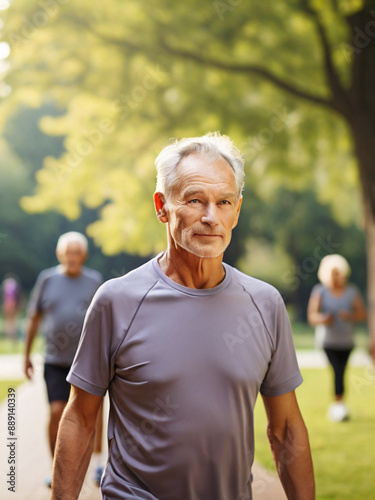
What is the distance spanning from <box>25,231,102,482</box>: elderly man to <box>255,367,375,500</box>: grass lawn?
224 centimetres

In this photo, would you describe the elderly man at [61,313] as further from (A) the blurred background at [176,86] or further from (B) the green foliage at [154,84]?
(B) the green foliage at [154,84]

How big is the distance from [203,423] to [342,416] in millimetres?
6917

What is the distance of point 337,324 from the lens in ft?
27.2

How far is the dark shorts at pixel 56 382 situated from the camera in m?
5.38

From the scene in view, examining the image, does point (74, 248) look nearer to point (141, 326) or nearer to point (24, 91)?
point (141, 326)

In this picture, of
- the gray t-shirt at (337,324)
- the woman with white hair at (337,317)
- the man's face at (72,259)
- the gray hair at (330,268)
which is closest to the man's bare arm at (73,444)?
the man's face at (72,259)

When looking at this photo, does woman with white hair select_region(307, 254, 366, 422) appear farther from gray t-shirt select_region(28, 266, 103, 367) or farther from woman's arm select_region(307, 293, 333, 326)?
gray t-shirt select_region(28, 266, 103, 367)

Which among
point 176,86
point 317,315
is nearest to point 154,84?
point 176,86

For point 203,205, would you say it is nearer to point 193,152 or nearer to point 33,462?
point 193,152

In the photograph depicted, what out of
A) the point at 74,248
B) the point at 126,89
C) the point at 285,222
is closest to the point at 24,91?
the point at 126,89

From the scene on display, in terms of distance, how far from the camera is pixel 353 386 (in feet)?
44.1

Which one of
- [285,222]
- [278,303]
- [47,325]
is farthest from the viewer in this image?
[285,222]

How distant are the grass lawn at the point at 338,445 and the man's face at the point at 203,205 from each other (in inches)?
159

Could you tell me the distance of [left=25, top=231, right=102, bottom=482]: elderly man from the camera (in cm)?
539
